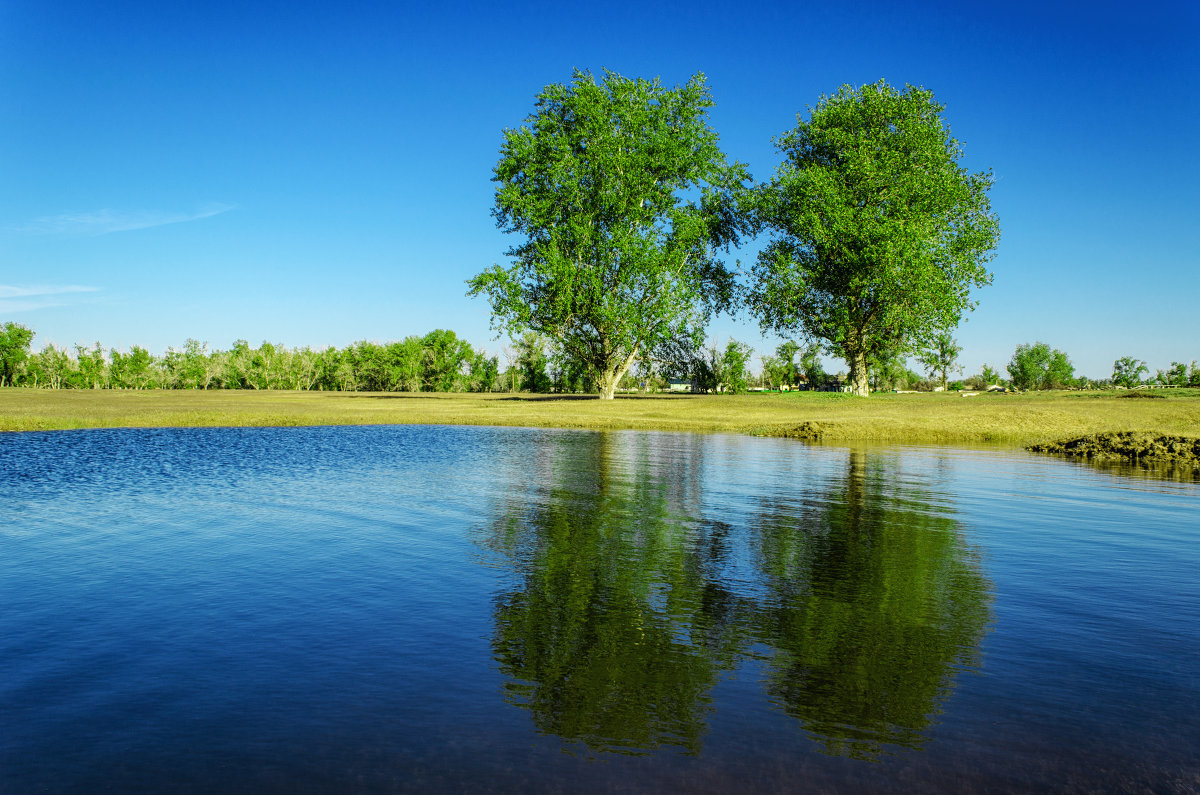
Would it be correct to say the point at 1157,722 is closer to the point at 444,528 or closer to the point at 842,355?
the point at 444,528

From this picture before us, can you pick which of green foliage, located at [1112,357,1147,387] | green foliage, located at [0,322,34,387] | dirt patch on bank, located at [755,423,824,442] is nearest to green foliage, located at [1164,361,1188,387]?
green foliage, located at [1112,357,1147,387]

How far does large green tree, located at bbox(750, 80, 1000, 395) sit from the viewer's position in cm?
5459

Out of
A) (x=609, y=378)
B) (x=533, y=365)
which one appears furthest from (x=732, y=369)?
(x=609, y=378)

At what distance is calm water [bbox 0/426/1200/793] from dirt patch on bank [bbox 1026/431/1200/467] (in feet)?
40.8

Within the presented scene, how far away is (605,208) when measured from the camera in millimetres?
60531

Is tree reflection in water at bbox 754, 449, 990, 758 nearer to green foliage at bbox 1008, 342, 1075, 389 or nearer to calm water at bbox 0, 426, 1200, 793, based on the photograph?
calm water at bbox 0, 426, 1200, 793

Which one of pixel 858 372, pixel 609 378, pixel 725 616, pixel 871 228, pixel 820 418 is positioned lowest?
pixel 725 616

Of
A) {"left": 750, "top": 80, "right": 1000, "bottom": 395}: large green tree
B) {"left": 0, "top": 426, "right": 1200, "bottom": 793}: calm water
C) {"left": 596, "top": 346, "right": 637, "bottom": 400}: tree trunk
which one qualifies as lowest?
{"left": 0, "top": 426, "right": 1200, "bottom": 793}: calm water

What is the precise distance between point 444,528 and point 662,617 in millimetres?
6157

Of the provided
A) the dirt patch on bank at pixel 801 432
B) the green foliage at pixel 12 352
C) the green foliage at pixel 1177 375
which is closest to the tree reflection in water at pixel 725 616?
the dirt patch on bank at pixel 801 432

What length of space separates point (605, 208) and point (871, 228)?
65.6ft

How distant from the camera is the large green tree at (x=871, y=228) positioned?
179ft

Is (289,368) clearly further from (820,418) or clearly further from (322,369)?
(820,418)

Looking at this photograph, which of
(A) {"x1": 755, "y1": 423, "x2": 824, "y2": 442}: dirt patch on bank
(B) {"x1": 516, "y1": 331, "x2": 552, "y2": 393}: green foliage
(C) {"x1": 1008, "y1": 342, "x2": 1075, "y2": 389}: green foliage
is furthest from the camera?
(C) {"x1": 1008, "y1": 342, "x2": 1075, "y2": 389}: green foliage
